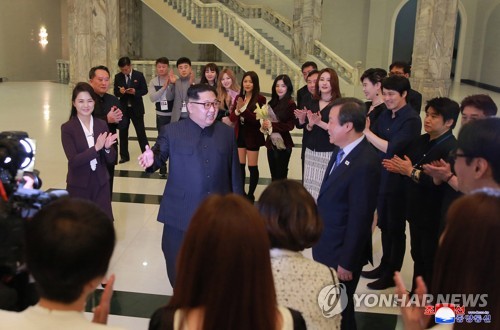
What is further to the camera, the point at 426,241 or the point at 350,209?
the point at 426,241

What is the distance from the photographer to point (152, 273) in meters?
4.43

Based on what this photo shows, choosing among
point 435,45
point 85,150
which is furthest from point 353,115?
point 435,45

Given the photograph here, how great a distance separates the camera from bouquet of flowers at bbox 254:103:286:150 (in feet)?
18.6

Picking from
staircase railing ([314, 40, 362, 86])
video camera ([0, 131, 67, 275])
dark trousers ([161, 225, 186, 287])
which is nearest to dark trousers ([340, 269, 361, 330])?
dark trousers ([161, 225, 186, 287])

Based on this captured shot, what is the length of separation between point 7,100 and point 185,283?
1463cm

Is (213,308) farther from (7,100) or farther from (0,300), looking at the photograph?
(7,100)

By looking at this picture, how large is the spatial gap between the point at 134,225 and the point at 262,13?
50.2 feet

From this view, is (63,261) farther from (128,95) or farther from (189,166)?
(128,95)

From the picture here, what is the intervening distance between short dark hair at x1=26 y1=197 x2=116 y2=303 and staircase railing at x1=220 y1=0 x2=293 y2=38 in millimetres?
17706

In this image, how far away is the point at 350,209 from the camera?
3.02 meters

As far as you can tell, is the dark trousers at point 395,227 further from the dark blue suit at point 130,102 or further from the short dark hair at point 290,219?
the dark blue suit at point 130,102

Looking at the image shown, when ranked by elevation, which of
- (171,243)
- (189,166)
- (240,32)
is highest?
(240,32)

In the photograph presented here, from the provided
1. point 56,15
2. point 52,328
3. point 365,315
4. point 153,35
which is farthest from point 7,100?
point 52,328

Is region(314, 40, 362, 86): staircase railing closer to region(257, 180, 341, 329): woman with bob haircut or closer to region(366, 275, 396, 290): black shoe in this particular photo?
region(366, 275, 396, 290): black shoe
